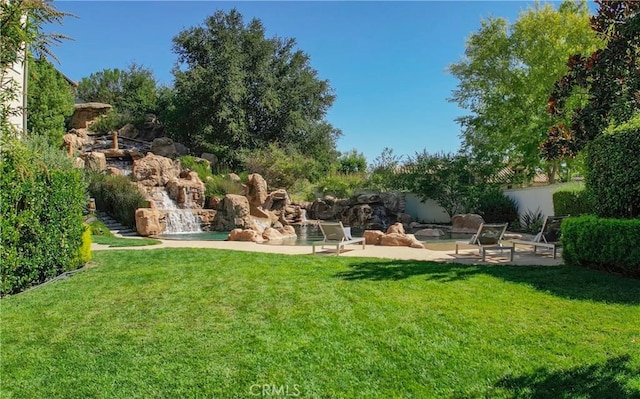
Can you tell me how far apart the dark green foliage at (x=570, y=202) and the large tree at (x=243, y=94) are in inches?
762

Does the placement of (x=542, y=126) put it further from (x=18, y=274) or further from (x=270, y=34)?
(x=18, y=274)

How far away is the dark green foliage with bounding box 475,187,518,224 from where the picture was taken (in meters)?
19.6

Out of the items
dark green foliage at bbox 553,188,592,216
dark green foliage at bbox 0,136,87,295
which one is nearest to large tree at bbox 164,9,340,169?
dark green foliage at bbox 553,188,592,216

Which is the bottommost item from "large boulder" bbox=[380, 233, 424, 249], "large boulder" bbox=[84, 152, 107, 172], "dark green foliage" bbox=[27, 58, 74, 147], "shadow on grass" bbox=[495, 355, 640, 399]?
"shadow on grass" bbox=[495, 355, 640, 399]

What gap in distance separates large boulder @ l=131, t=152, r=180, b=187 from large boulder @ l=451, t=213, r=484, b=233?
13518 millimetres

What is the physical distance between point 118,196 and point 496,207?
1667 centimetres

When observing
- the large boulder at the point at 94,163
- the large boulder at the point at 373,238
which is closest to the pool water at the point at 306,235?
the large boulder at the point at 373,238

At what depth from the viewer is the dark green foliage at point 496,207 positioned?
1962 cm

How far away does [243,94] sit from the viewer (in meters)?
30.2

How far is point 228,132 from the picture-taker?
1147 inches

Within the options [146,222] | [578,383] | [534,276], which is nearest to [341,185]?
[146,222]

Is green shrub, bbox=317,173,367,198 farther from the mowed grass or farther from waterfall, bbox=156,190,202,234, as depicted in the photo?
the mowed grass

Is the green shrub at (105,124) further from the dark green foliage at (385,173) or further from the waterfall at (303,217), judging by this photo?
the dark green foliage at (385,173)

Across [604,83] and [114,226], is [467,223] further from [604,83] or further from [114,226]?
[114,226]
